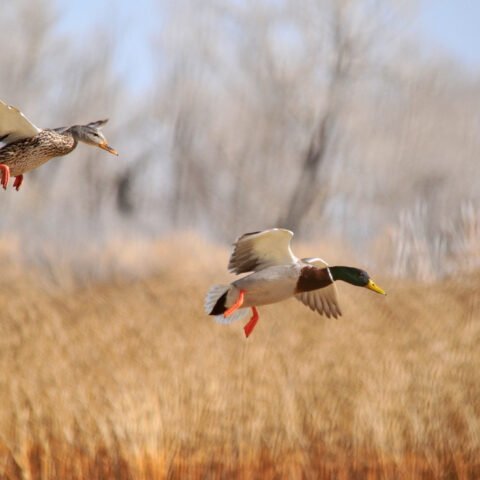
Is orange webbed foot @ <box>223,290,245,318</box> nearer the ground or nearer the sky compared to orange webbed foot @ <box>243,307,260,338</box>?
nearer the sky

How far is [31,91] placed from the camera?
13.9 m

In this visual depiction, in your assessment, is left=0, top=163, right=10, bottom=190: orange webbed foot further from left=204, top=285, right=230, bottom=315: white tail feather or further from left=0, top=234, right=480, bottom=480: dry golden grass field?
left=0, top=234, right=480, bottom=480: dry golden grass field

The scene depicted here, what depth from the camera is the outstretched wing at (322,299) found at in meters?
1.48

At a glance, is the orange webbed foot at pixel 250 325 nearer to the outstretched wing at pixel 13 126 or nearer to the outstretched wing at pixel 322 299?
the outstretched wing at pixel 322 299

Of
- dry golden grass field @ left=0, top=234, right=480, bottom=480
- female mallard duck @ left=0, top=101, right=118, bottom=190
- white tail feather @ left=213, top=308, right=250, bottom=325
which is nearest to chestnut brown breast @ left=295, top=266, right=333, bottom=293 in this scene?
white tail feather @ left=213, top=308, right=250, bottom=325

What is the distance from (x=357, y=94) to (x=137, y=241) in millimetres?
6897

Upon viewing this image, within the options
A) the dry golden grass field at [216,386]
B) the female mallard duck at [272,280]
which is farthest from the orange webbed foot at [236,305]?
the dry golden grass field at [216,386]

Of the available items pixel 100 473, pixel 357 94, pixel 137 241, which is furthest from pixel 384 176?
pixel 100 473

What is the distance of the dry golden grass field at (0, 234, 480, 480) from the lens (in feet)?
19.0

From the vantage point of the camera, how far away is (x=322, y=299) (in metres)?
1.55

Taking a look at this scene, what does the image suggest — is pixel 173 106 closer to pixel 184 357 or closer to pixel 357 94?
pixel 357 94

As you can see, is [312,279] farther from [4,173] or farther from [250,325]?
[4,173]

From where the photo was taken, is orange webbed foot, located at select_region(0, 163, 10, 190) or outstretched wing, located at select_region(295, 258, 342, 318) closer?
orange webbed foot, located at select_region(0, 163, 10, 190)

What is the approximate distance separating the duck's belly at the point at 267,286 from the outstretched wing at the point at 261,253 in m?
0.04
